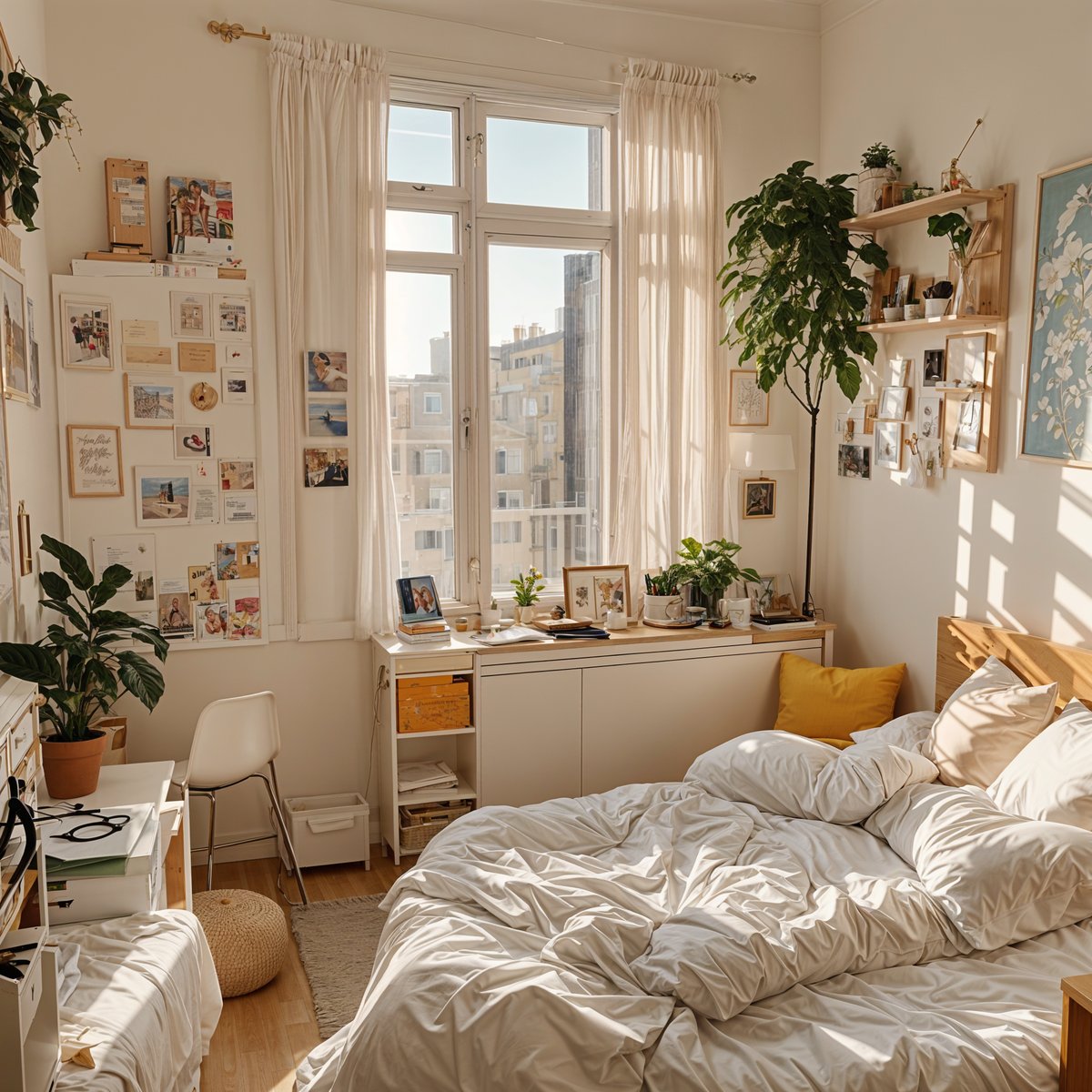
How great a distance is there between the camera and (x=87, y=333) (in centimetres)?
356

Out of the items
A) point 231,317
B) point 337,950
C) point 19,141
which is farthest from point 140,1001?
point 231,317

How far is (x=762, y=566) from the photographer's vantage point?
460 centimetres

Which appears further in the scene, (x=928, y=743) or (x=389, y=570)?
(x=389, y=570)

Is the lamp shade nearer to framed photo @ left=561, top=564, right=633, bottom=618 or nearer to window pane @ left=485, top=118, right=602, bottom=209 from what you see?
framed photo @ left=561, top=564, right=633, bottom=618

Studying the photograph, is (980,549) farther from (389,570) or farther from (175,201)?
(175,201)

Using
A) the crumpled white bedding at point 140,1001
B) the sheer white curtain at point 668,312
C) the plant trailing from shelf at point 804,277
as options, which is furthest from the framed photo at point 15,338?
the plant trailing from shelf at point 804,277

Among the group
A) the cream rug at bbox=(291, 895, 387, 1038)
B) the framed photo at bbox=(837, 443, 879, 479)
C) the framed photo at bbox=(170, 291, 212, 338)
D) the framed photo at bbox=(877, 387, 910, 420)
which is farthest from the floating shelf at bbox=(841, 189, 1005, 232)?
the cream rug at bbox=(291, 895, 387, 1038)

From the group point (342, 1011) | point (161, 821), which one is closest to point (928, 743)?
point (342, 1011)

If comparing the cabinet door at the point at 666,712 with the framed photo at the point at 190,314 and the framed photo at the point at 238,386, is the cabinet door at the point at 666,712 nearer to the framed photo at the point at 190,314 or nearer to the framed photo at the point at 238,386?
the framed photo at the point at 238,386

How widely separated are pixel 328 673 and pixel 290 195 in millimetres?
1806

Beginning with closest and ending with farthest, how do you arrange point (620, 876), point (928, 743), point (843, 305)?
point (620, 876) → point (928, 743) → point (843, 305)

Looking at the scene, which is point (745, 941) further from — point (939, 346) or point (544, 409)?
point (544, 409)

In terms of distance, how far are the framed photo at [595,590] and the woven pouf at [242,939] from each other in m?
1.68

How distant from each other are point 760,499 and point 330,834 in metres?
2.29
